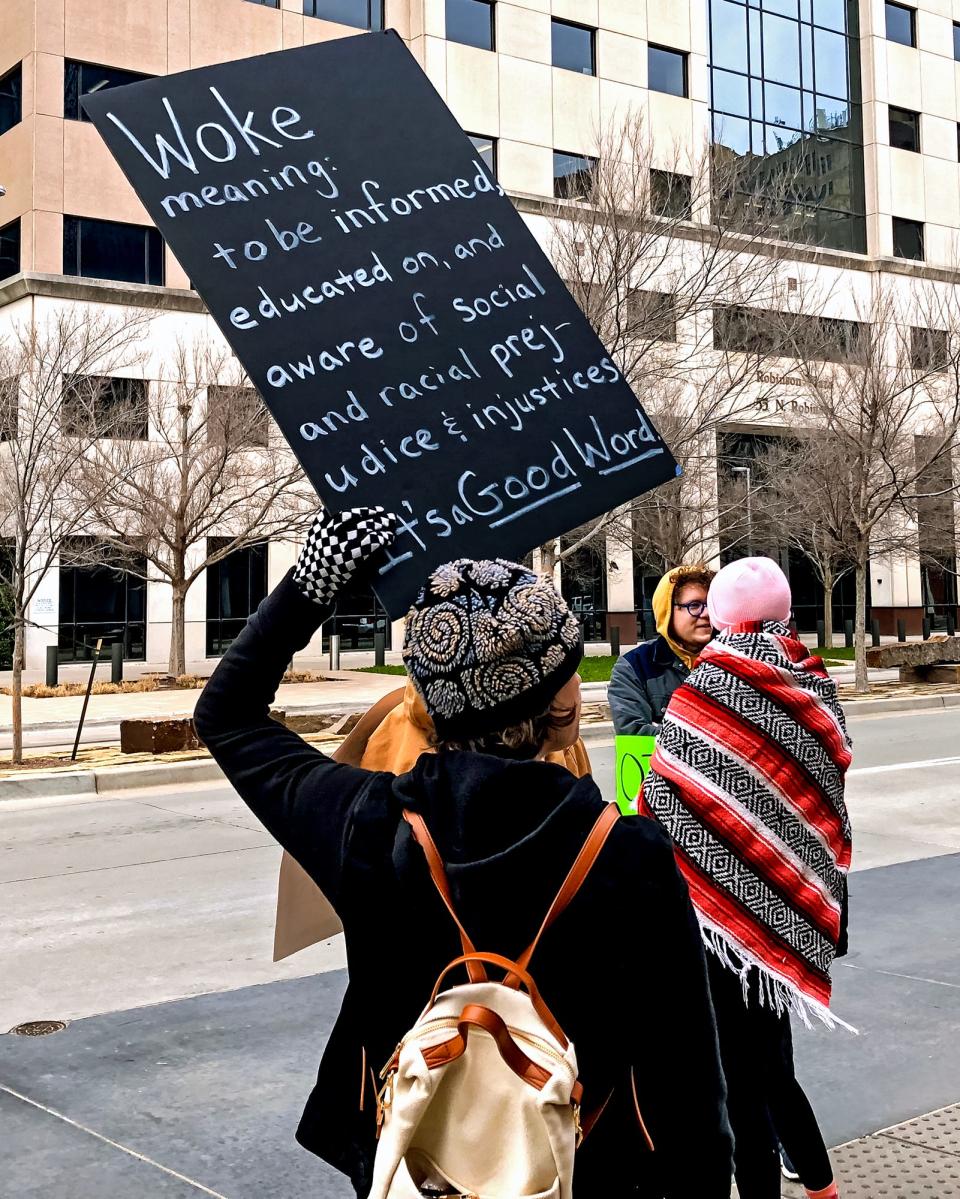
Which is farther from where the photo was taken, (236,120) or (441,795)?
(236,120)

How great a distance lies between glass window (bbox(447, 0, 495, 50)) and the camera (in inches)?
1410

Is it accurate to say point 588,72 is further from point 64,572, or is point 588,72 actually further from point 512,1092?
point 512,1092

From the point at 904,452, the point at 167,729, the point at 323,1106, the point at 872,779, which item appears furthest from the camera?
the point at 904,452

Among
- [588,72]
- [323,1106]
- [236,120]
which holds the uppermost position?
[588,72]

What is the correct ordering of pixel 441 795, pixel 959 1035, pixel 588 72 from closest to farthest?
1. pixel 441 795
2. pixel 959 1035
3. pixel 588 72

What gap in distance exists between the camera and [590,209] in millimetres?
20469

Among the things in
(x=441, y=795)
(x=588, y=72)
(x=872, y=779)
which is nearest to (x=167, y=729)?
(x=872, y=779)

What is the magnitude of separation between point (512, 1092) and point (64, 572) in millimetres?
32420

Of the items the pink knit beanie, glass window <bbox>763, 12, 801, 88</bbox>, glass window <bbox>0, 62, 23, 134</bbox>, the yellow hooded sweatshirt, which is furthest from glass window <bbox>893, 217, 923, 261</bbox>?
the pink knit beanie

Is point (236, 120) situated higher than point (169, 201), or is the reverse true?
point (236, 120)

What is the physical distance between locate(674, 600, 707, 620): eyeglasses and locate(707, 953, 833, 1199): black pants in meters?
1.35

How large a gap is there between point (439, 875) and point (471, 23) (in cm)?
3787

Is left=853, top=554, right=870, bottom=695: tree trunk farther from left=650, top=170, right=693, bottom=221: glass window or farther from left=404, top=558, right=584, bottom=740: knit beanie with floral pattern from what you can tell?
left=404, top=558, right=584, bottom=740: knit beanie with floral pattern

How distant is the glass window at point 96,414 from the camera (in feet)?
75.2
